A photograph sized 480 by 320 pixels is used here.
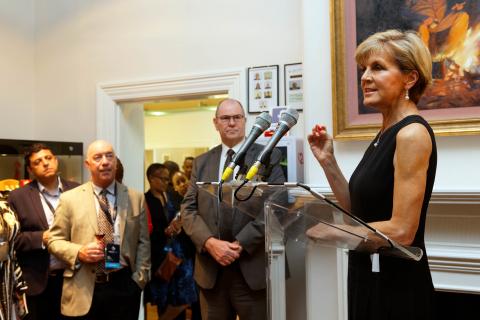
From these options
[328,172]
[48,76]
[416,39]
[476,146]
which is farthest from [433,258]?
[48,76]

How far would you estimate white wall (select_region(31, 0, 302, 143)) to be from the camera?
3.27 meters

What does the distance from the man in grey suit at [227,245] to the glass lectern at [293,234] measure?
0.88 metres

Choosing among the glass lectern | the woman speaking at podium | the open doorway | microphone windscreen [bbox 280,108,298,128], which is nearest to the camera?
the glass lectern

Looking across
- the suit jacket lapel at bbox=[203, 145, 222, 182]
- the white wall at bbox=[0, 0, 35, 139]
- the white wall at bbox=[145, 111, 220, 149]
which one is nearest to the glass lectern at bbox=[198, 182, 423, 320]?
the suit jacket lapel at bbox=[203, 145, 222, 182]

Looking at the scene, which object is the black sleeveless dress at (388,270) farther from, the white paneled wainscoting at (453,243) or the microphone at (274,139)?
the white paneled wainscoting at (453,243)

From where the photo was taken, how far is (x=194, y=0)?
3.54 m

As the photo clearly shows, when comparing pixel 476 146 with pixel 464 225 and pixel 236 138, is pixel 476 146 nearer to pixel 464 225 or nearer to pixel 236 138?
pixel 464 225

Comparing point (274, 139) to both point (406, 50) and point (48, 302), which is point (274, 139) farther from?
point (48, 302)

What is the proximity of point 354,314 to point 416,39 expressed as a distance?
0.79 meters

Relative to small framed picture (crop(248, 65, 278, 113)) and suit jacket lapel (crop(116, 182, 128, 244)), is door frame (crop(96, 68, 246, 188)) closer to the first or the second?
small framed picture (crop(248, 65, 278, 113))

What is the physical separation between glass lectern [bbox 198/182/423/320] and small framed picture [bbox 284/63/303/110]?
1743 millimetres

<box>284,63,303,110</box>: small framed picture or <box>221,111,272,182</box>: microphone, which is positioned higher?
<box>284,63,303,110</box>: small framed picture

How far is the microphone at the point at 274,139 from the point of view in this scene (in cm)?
136

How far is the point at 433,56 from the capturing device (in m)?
2.34
